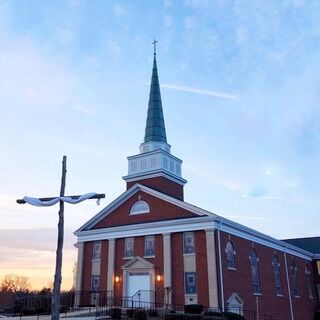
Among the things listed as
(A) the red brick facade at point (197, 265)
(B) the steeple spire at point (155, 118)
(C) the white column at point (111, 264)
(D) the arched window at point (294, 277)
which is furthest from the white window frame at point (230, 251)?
(D) the arched window at point (294, 277)

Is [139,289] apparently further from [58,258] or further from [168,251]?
[58,258]

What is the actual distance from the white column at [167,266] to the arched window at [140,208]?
117 inches

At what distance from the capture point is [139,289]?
3059 centimetres

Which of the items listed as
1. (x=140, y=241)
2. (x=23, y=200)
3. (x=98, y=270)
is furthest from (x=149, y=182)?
(x=23, y=200)

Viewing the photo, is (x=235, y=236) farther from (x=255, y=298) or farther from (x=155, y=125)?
(x=155, y=125)

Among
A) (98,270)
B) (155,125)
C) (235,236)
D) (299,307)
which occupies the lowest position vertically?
(299,307)

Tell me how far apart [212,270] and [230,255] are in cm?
313

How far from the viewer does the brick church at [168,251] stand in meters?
28.8

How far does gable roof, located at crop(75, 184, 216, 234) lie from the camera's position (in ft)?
98.3

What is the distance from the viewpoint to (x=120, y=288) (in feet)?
104

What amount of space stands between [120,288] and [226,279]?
8.01 meters

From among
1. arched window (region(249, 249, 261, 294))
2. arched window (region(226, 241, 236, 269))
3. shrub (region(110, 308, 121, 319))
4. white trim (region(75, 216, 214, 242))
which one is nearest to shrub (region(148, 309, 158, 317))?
shrub (region(110, 308, 121, 319))

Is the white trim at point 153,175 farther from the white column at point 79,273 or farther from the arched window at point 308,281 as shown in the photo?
the arched window at point 308,281

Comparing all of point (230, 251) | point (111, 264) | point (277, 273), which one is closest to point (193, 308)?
point (230, 251)
